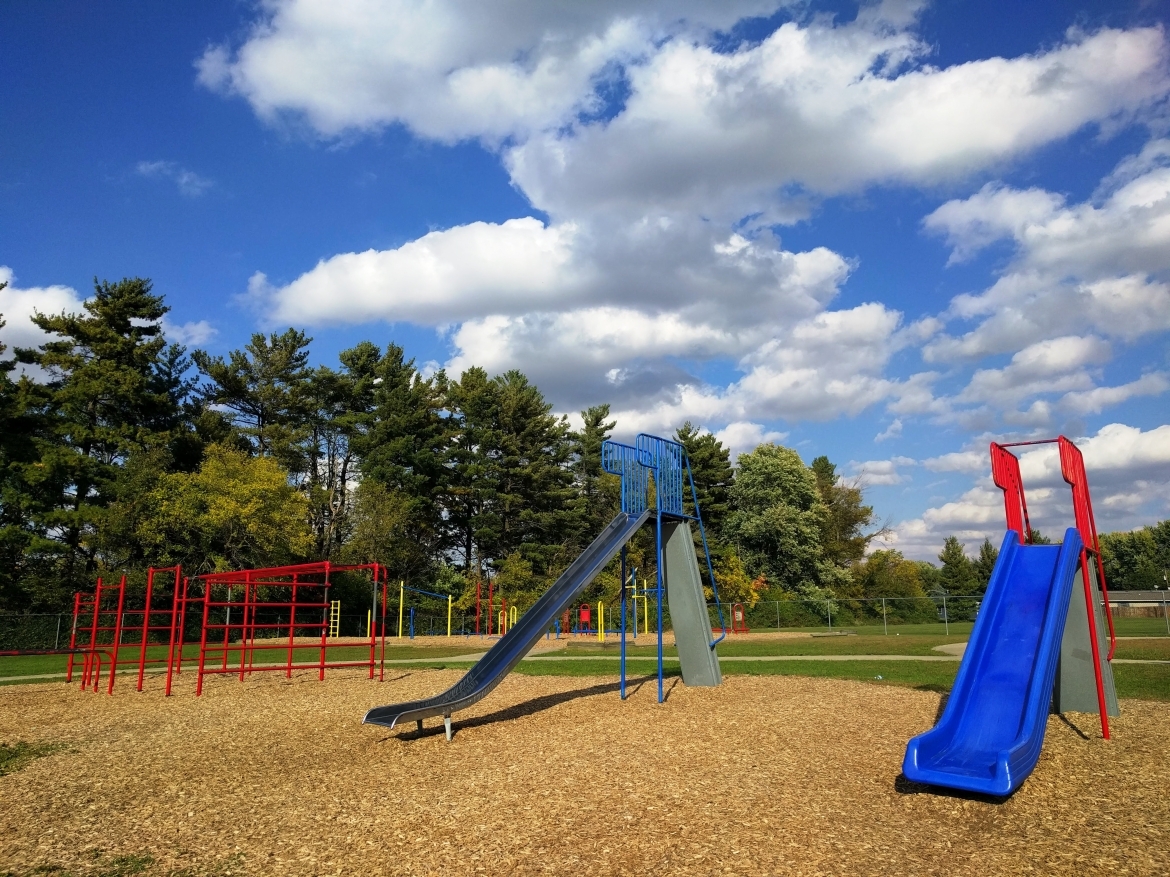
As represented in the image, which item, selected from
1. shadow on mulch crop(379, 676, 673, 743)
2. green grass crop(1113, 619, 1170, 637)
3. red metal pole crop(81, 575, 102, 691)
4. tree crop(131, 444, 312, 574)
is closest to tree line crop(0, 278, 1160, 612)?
tree crop(131, 444, 312, 574)

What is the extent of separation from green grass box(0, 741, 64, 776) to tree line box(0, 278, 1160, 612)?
93.3 ft

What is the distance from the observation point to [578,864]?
5020 mm

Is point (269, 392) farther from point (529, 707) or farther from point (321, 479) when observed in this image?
point (529, 707)

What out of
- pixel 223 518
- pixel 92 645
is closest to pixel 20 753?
pixel 92 645

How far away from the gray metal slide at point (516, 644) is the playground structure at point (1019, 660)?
467 cm

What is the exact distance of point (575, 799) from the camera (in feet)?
21.1

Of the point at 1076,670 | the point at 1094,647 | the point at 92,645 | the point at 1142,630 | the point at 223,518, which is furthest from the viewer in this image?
the point at 223,518

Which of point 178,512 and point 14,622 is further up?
point 178,512

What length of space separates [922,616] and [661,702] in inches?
1596

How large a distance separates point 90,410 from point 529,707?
39.0m

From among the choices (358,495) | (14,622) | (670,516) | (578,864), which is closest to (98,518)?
(14,622)

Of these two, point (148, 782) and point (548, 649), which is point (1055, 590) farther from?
point (548, 649)

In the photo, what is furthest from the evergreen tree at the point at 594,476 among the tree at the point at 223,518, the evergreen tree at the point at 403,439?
the tree at the point at 223,518

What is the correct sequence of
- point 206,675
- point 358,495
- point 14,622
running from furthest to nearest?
point 358,495, point 14,622, point 206,675
